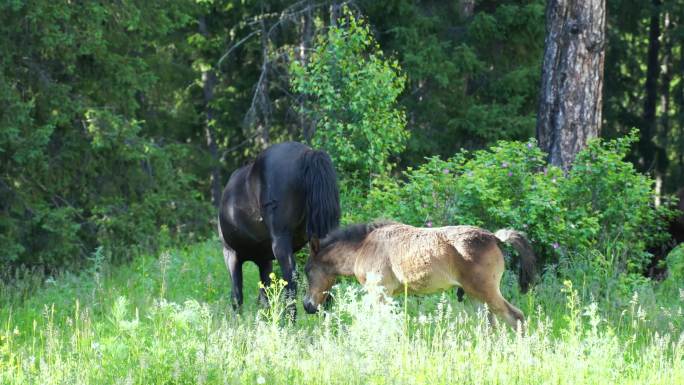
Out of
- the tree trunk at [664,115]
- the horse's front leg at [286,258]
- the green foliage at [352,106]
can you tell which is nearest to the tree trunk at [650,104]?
the tree trunk at [664,115]

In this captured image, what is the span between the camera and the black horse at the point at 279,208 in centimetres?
856

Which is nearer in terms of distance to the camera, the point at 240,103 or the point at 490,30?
the point at 490,30

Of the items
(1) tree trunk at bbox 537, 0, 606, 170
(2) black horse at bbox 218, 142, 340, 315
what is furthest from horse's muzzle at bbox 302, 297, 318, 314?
(1) tree trunk at bbox 537, 0, 606, 170

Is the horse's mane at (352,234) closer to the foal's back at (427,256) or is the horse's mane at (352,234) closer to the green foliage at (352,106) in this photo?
the foal's back at (427,256)

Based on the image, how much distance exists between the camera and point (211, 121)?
2509 cm

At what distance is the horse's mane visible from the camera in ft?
27.1

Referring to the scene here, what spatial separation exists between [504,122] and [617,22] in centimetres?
949

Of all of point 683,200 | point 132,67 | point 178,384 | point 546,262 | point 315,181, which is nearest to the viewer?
point 178,384

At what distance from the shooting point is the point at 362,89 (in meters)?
12.4

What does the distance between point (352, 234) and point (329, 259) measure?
12.1 inches

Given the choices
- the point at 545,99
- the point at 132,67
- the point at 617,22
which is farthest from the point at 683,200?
the point at 617,22

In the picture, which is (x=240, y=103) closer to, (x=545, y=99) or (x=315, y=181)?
(x=545, y=99)

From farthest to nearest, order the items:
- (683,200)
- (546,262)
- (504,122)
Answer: (504,122) → (683,200) → (546,262)

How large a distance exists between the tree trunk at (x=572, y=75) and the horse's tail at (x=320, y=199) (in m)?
4.88
